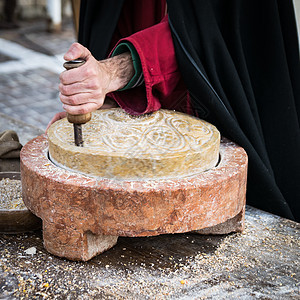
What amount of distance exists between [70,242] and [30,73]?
18.0ft

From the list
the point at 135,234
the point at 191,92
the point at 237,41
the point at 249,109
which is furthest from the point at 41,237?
the point at 237,41

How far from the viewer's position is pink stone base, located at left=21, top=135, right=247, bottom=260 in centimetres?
157

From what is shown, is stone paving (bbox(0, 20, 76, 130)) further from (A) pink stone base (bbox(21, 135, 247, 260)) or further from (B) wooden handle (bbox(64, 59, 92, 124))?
(A) pink stone base (bbox(21, 135, 247, 260))

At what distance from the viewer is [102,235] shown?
1.73 m

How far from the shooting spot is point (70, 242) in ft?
5.45

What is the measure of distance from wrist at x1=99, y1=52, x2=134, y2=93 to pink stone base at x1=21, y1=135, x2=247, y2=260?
42 centimetres

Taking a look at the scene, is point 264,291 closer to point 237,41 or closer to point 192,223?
point 192,223

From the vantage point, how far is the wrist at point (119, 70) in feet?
6.15

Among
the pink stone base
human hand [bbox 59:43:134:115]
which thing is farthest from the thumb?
the pink stone base

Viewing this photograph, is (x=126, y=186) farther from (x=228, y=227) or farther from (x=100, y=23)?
(x=100, y=23)

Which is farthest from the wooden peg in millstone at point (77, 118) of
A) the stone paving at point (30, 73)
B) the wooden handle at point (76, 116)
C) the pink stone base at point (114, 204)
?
the stone paving at point (30, 73)

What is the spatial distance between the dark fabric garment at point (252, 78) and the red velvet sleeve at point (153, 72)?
0.17 feet

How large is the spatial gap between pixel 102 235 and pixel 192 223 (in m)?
0.34

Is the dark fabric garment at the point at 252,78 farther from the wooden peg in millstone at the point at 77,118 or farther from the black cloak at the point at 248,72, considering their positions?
the wooden peg in millstone at the point at 77,118
